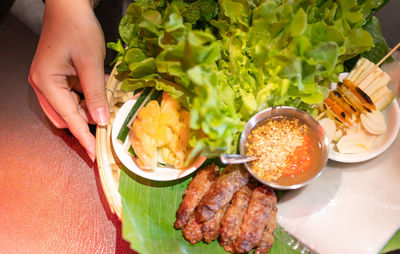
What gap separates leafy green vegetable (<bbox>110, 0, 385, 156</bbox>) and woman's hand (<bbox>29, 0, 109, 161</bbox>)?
0.98 ft

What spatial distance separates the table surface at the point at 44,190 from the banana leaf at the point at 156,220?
60 centimetres

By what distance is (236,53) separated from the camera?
121 inches

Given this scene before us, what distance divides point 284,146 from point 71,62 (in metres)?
2.22

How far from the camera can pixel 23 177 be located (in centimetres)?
365

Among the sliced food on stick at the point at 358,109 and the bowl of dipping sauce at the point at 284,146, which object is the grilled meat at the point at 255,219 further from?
the sliced food on stick at the point at 358,109

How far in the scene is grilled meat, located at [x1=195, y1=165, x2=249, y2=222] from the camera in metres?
2.64

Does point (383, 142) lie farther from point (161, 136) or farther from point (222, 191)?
point (161, 136)

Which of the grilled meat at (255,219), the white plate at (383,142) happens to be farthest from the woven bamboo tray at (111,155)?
the white plate at (383,142)

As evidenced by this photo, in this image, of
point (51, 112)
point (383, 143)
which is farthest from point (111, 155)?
point (383, 143)

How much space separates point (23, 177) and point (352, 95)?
374cm

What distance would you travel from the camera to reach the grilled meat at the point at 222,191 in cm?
264

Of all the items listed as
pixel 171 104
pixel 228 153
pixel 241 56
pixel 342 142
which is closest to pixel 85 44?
pixel 171 104

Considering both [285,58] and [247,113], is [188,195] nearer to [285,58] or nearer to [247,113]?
[247,113]

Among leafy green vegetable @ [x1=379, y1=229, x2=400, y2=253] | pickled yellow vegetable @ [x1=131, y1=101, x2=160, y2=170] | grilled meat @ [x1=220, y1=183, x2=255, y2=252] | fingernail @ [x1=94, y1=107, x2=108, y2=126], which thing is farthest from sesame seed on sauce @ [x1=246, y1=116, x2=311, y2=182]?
fingernail @ [x1=94, y1=107, x2=108, y2=126]
